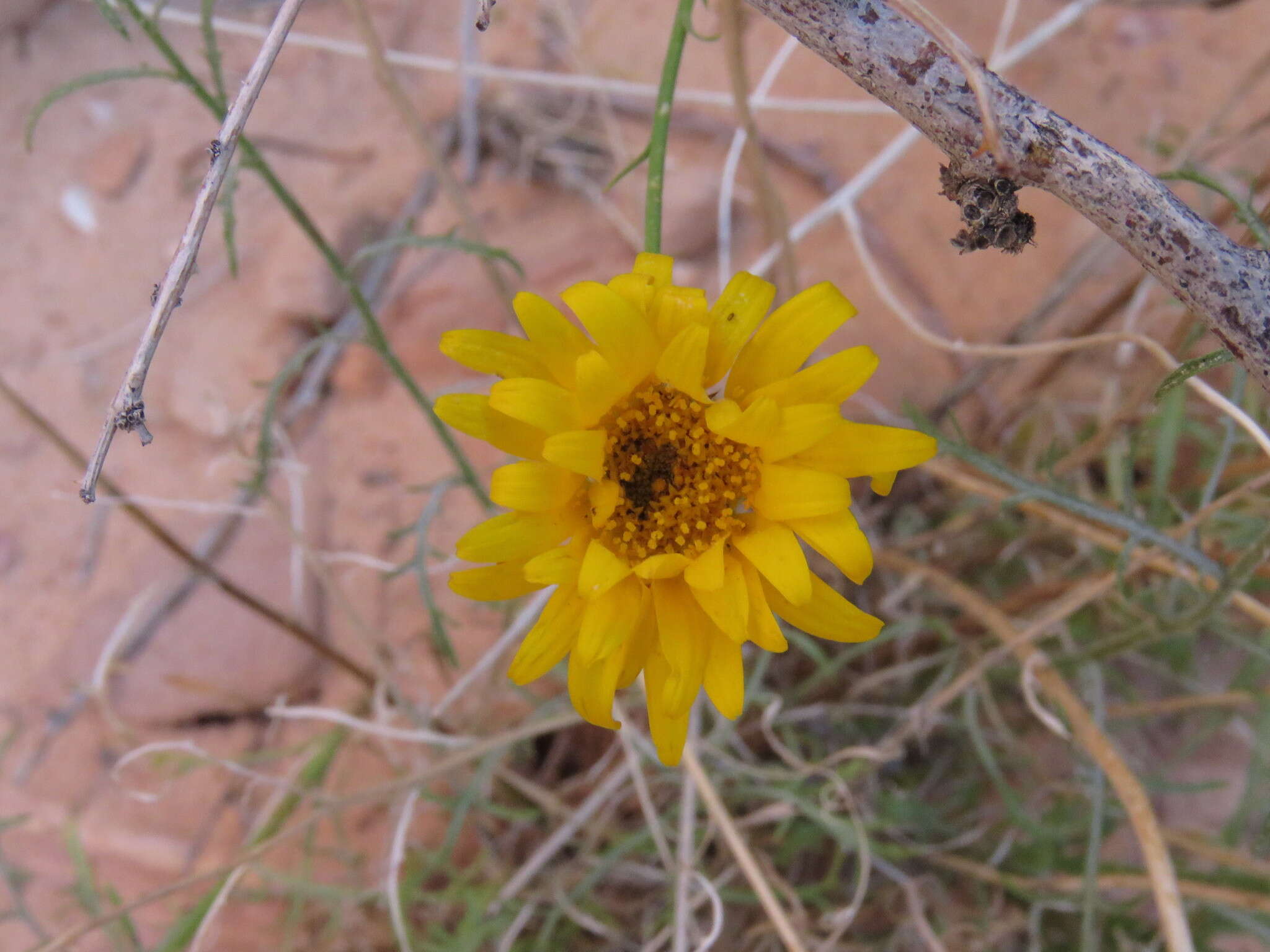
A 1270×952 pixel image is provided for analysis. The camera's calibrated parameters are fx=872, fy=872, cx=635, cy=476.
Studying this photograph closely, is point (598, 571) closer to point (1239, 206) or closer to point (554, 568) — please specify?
point (554, 568)

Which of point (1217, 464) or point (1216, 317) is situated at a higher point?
point (1217, 464)

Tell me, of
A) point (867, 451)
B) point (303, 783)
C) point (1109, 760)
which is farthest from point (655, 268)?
point (303, 783)

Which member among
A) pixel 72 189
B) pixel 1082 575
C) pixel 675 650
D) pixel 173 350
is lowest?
pixel 675 650

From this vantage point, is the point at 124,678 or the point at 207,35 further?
the point at 124,678

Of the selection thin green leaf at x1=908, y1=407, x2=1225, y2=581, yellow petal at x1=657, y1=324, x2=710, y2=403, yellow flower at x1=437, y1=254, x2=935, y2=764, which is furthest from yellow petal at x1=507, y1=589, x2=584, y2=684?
thin green leaf at x1=908, y1=407, x2=1225, y2=581

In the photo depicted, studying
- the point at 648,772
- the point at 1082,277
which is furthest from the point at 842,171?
the point at 648,772

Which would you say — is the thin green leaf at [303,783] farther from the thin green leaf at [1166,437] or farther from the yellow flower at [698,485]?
the thin green leaf at [1166,437]

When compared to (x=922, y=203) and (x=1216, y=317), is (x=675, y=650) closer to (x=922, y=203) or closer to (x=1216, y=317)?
(x=1216, y=317)
